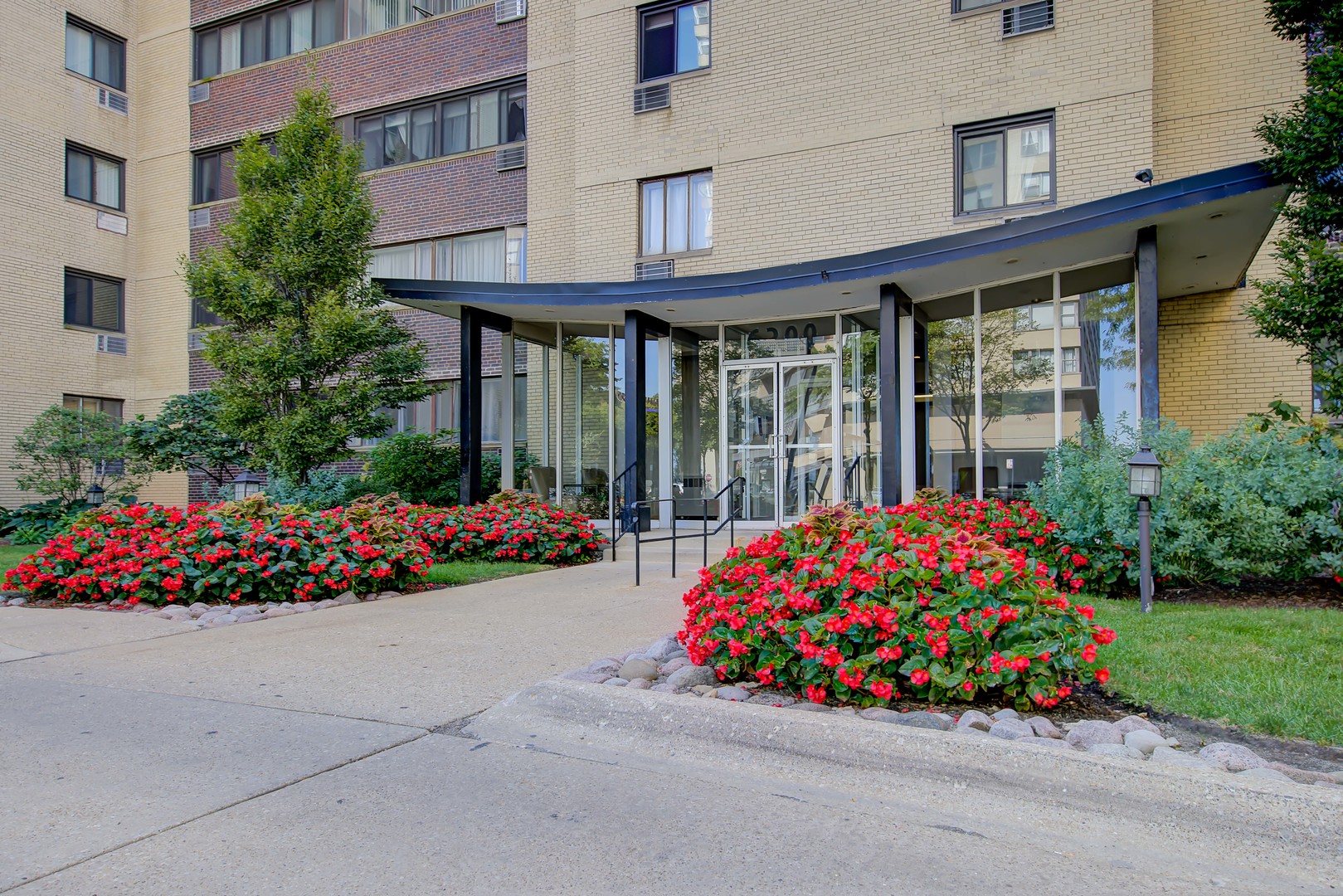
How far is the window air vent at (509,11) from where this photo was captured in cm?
1866

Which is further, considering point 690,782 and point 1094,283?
point 1094,283

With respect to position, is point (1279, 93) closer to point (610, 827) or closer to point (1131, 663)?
point (1131, 663)

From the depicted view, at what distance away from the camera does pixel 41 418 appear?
1908cm

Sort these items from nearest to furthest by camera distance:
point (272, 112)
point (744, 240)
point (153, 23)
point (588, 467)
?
point (744, 240), point (588, 467), point (272, 112), point (153, 23)

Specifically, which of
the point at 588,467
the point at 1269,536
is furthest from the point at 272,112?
the point at 1269,536

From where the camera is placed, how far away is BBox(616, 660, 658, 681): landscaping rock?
5.22 m

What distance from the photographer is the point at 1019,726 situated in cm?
402

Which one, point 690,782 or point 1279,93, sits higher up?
point 1279,93

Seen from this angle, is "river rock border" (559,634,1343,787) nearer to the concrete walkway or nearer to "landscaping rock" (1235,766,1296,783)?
"landscaping rock" (1235,766,1296,783)

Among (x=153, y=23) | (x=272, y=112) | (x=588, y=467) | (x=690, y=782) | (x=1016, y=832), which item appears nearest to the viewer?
(x=1016, y=832)

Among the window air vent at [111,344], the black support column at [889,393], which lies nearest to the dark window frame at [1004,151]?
the black support column at [889,393]

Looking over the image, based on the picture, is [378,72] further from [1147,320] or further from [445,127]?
[1147,320]

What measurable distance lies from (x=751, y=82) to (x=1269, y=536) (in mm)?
10981

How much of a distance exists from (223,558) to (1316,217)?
1087 centimetres
